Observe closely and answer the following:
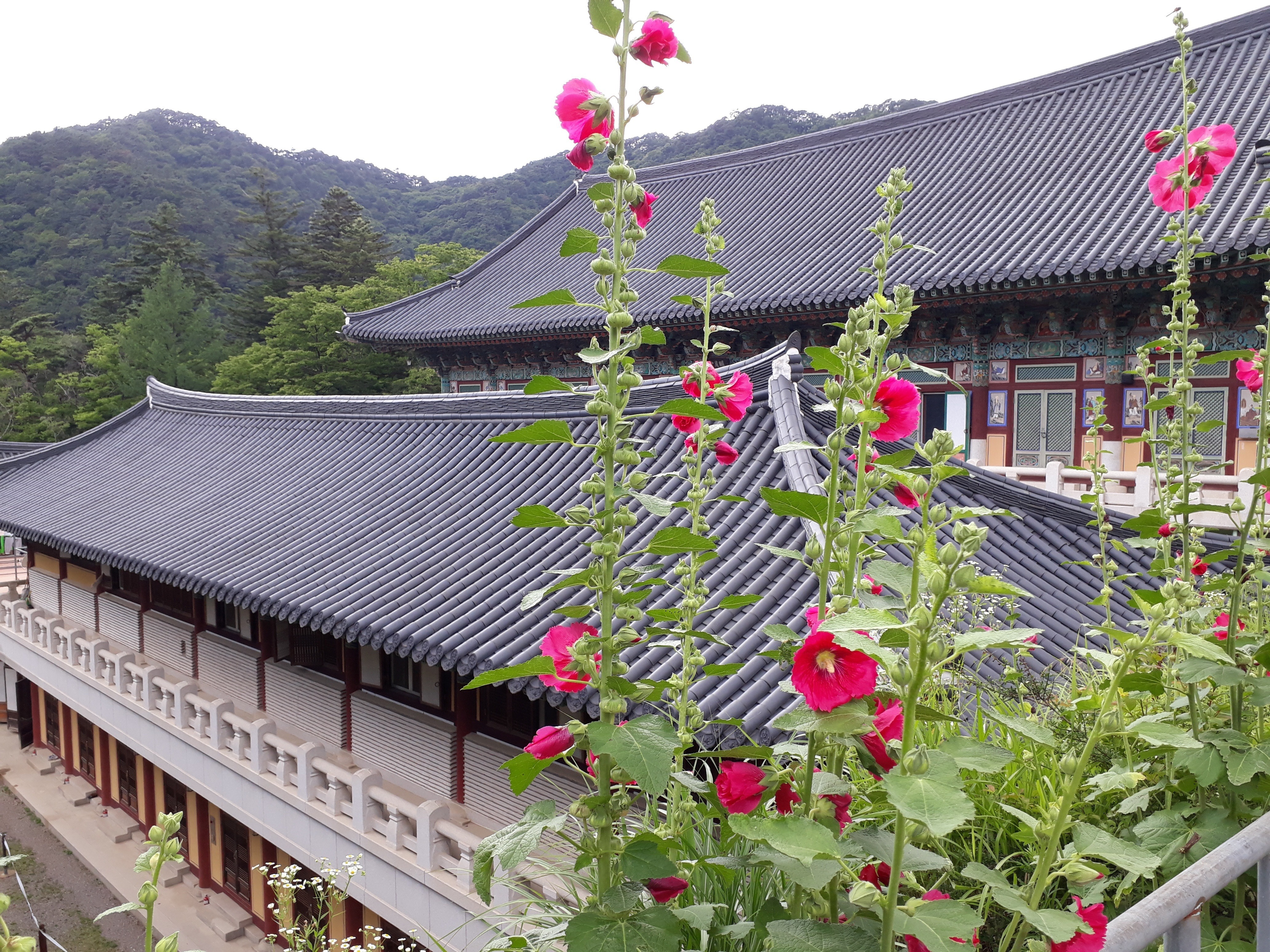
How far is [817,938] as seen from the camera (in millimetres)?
1275

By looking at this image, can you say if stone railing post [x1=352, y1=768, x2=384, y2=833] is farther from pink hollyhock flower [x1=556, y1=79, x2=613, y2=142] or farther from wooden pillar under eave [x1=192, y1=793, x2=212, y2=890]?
pink hollyhock flower [x1=556, y1=79, x2=613, y2=142]

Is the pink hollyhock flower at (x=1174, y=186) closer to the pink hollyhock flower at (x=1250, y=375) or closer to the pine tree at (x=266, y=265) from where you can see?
the pink hollyhock flower at (x=1250, y=375)

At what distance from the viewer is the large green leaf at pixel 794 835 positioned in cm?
119

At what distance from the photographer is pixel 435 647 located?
6.59 metres

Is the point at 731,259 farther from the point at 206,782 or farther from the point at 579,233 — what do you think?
the point at 579,233

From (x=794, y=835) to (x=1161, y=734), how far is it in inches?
25.6

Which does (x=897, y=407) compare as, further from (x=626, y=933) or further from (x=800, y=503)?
(x=626, y=933)

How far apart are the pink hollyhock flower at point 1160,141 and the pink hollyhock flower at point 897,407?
57.2 inches

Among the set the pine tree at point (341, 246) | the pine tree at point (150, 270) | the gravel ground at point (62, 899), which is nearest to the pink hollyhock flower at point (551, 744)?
the gravel ground at point (62, 899)

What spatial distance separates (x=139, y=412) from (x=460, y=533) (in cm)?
1315

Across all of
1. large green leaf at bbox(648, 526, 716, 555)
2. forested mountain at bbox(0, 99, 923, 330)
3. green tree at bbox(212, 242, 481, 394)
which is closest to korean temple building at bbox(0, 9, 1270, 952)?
large green leaf at bbox(648, 526, 716, 555)

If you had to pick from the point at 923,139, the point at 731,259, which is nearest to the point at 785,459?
the point at 731,259

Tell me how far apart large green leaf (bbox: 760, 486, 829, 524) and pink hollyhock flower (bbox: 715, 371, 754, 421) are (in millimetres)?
561

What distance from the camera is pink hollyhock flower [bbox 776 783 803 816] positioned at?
1.52 metres
